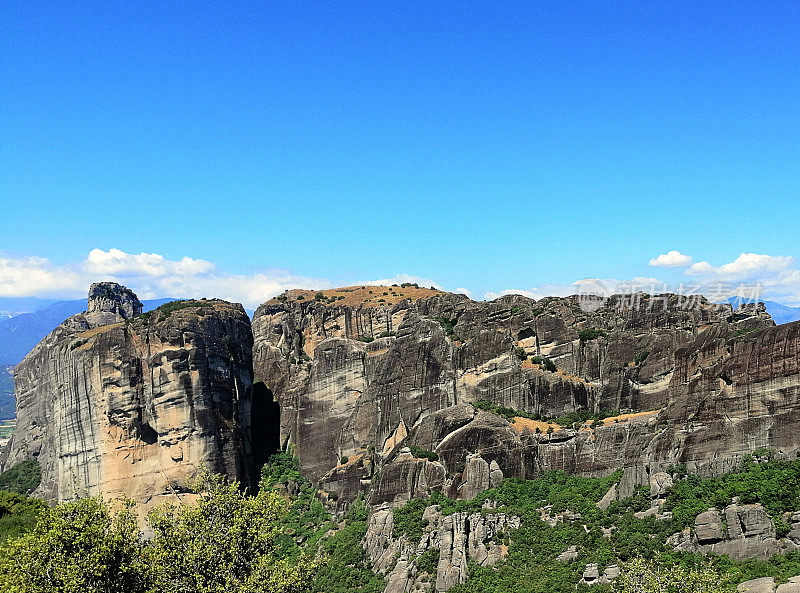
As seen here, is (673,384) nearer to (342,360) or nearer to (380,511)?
(380,511)

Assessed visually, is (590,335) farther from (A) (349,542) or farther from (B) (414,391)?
(A) (349,542)

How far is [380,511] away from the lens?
60.0m

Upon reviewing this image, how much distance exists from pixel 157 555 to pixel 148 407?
1584 inches

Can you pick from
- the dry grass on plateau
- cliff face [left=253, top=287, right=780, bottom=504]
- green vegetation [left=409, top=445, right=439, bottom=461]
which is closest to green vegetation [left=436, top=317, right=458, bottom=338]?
cliff face [left=253, top=287, right=780, bottom=504]

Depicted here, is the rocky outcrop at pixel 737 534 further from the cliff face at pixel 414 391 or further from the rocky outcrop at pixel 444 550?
the rocky outcrop at pixel 444 550

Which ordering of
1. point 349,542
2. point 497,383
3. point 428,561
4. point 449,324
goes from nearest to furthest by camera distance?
point 428,561 → point 349,542 → point 497,383 → point 449,324

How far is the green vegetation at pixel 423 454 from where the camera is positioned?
2404 inches

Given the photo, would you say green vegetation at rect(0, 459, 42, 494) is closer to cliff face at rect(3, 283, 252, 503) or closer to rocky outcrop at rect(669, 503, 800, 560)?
Result: cliff face at rect(3, 283, 252, 503)

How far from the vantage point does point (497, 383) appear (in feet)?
214

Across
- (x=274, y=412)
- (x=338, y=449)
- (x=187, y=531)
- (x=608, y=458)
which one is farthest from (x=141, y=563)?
(x=274, y=412)

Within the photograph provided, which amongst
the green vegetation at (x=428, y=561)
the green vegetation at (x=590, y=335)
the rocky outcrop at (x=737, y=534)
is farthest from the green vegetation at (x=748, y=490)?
the green vegetation at (x=590, y=335)

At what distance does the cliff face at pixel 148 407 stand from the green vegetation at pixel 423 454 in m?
19.2

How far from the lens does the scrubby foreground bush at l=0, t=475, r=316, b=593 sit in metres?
32.6

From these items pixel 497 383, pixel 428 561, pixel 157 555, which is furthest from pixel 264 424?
pixel 157 555
